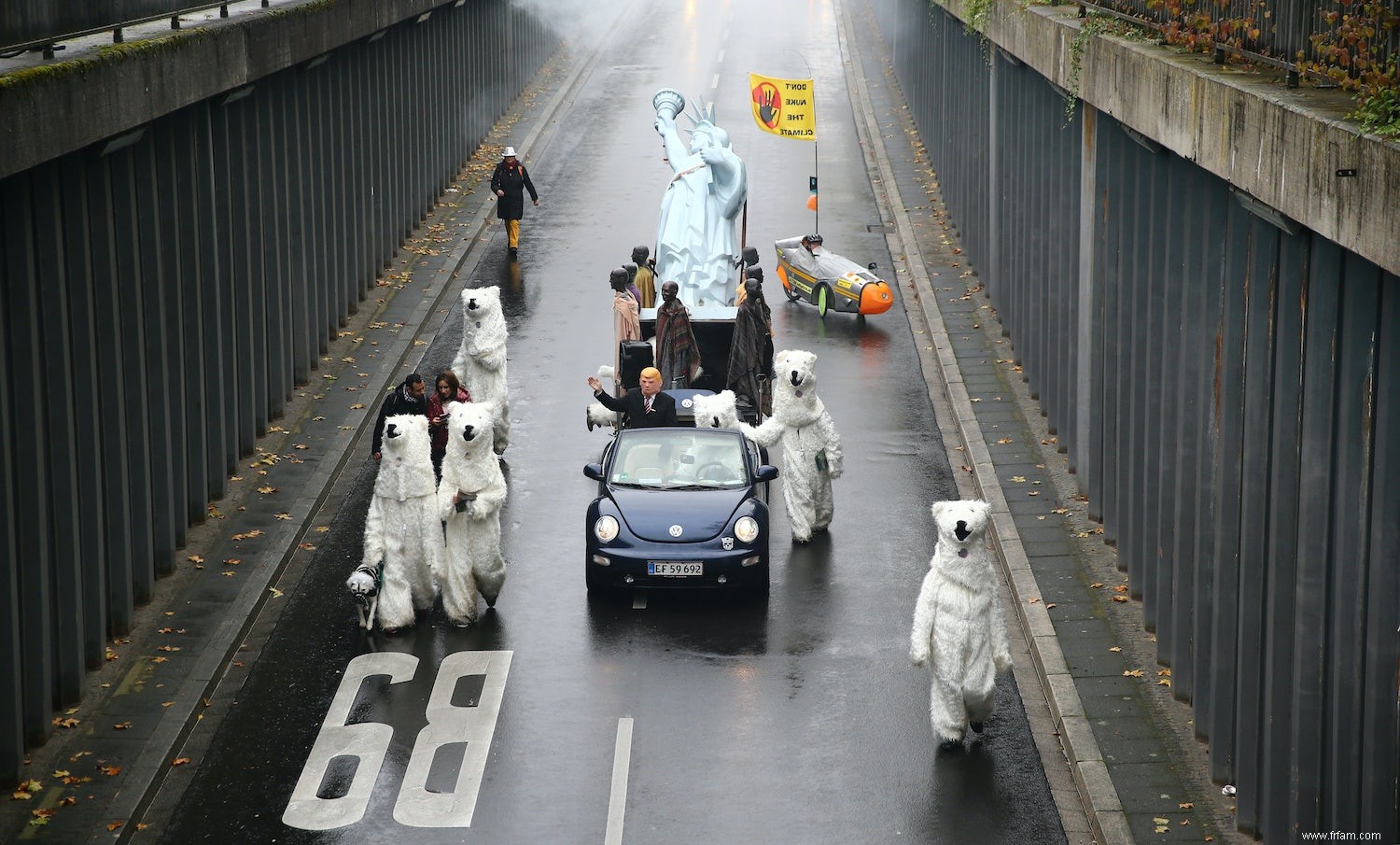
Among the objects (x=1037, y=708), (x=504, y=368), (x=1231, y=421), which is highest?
(x=1231, y=421)

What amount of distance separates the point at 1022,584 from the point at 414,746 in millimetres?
5978

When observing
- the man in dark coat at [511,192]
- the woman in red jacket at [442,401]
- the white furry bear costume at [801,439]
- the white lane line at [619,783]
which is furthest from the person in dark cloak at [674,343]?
the man in dark coat at [511,192]

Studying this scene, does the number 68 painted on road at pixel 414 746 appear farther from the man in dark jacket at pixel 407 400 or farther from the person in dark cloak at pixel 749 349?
the person in dark cloak at pixel 749 349

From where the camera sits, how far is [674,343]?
20344 millimetres

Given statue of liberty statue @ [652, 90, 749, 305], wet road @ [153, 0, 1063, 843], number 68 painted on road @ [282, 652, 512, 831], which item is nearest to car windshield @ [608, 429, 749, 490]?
wet road @ [153, 0, 1063, 843]

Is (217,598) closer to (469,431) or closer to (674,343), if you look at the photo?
(469,431)

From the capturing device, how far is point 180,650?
14586 millimetres

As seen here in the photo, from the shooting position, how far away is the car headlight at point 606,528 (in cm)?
1575

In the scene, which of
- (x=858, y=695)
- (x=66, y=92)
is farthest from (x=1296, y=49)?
(x=66, y=92)

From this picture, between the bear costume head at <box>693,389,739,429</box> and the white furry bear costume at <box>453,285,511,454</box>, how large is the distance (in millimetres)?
2630

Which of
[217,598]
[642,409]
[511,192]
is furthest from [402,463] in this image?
[511,192]

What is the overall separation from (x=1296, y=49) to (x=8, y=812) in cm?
984

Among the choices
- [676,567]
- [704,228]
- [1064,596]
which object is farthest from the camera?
[704,228]

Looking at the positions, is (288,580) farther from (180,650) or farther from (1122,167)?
(1122,167)
